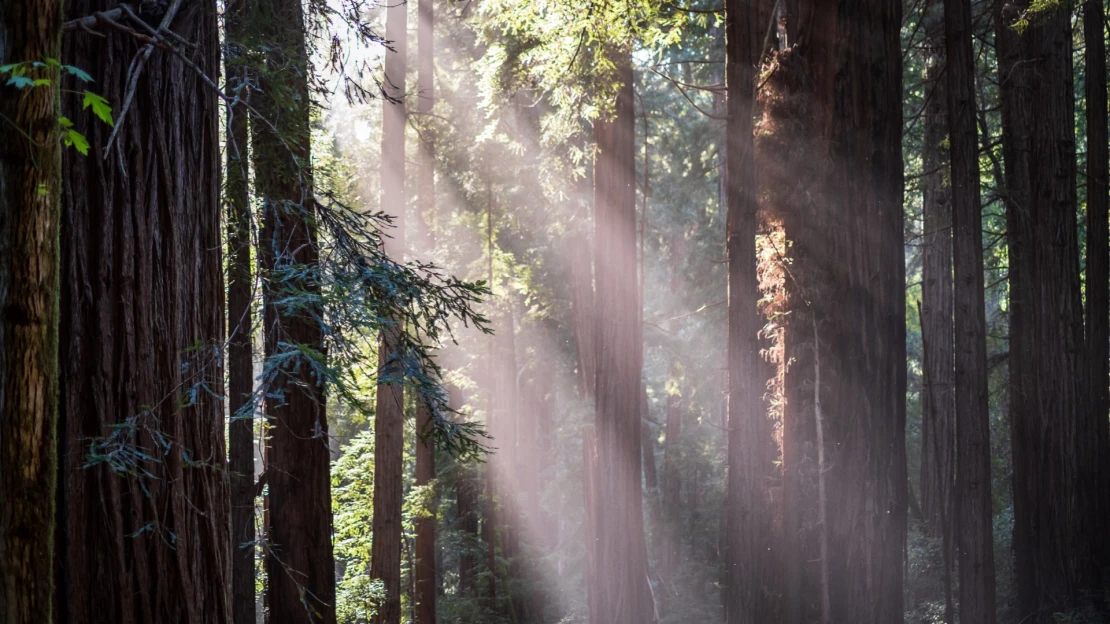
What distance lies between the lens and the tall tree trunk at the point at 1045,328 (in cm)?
1125

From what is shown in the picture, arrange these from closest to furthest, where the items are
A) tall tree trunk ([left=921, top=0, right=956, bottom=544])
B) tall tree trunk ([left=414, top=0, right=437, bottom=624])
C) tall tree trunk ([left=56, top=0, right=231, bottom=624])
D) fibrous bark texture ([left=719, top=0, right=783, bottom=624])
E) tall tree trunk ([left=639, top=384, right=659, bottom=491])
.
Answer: tall tree trunk ([left=56, top=0, right=231, bottom=624])
fibrous bark texture ([left=719, top=0, right=783, bottom=624])
tall tree trunk ([left=414, top=0, right=437, bottom=624])
tall tree trunk ([left=921, top=0, right=956, bottom=544])
tall tree trunk ([left=639, top=384, right=659, bottom=491])

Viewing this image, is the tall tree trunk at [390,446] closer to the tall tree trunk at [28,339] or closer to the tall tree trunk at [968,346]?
the tall tree trunk at [968,346]

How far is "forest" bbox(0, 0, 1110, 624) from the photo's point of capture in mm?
3516

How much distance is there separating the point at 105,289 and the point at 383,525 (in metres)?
9.12

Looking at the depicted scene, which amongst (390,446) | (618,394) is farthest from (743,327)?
(390,446)

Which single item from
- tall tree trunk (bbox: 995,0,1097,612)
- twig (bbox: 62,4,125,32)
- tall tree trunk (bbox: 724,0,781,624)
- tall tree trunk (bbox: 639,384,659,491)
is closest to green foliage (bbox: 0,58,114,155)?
twig (bbox: 62,4,125,32)

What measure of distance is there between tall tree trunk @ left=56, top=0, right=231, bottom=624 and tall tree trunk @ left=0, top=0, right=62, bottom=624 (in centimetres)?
71

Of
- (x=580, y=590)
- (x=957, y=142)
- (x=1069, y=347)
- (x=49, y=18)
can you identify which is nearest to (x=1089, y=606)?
(x=1069, y=347)

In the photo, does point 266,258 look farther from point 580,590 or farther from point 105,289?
point 580,590

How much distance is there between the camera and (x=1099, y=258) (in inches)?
452

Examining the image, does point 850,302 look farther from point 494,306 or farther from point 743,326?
point 494,306

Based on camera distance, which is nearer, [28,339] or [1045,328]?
[28,339]

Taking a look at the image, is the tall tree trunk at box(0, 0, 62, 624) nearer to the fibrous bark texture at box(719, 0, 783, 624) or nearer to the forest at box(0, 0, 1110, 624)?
the forest at box(0, 0, 1110, 624)

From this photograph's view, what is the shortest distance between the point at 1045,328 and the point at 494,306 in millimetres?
13384
